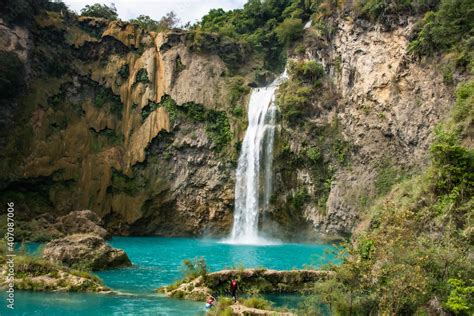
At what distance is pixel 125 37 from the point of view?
1719 inches

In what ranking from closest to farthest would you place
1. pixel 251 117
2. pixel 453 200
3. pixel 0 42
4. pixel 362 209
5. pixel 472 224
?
pixel 472 224
pixel 453 200
pixel 362 209
pixel 0 42
pixel 251 117

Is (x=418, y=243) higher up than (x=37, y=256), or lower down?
higher up

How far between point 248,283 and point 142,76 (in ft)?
96.9

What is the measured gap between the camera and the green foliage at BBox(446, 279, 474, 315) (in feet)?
36.3

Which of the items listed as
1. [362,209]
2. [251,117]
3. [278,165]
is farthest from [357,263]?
[251,117]

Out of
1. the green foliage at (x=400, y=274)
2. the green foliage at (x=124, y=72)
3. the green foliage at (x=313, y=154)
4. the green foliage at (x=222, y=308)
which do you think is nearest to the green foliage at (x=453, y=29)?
the green foliage at (x=313, y=154)

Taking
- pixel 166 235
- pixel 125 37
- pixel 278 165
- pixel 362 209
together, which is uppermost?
pixel 125 37

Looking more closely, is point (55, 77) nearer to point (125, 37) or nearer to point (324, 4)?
point (125, 37)

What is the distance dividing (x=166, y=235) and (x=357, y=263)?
28675mm

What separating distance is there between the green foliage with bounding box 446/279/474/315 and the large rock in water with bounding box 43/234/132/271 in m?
13.3

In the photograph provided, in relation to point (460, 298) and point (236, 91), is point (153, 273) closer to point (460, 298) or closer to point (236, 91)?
point (460, 298)

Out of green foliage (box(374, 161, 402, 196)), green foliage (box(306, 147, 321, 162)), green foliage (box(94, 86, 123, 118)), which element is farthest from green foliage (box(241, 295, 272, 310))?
green foliage (box(94, 86, 123, 118))

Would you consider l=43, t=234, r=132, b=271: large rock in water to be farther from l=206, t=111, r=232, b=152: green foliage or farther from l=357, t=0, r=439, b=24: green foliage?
l=357, t=0, r=439, b=24: green foliage

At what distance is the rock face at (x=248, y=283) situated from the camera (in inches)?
635
